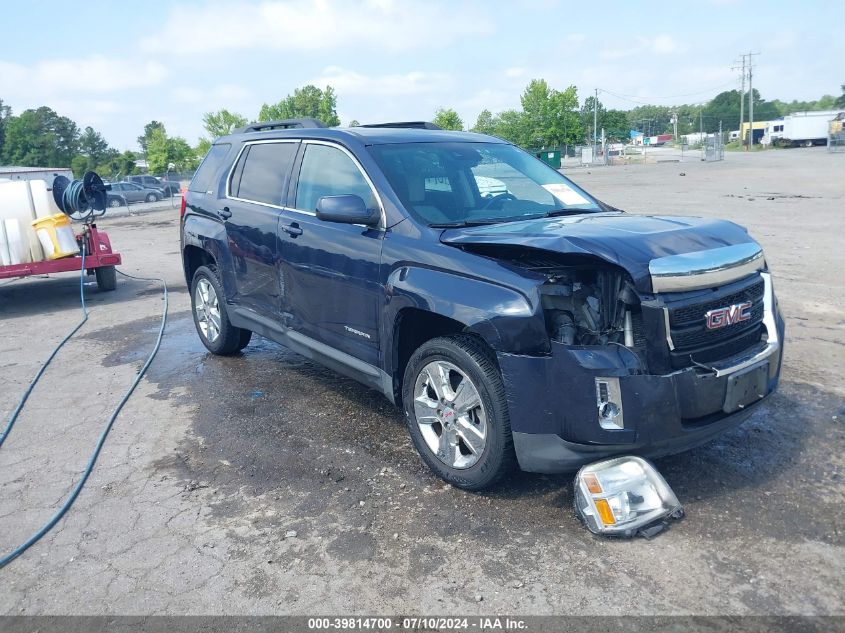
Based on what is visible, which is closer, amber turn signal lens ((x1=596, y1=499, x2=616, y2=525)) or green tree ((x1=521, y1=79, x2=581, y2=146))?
amber turn signal lens ((x1=596, y1=499, x2=616, y2=525))

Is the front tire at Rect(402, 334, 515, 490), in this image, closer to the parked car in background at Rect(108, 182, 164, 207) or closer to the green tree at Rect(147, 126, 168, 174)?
the parked car in background at Rect(108, 182, 164, 207)

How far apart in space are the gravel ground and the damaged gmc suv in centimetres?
41

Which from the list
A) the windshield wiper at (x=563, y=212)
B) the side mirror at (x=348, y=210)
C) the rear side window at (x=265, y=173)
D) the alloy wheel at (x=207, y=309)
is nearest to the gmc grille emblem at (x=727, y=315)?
the windshield wiper at (x=563, y=212)

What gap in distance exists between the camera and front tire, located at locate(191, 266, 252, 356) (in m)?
6.36

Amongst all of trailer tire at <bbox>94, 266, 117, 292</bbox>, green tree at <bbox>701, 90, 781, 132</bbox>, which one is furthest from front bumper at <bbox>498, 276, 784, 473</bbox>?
green tree at <bbox>701, 90, 781, 132</bbox>

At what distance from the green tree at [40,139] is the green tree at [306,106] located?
28.8 meters

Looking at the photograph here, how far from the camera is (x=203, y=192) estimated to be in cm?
638

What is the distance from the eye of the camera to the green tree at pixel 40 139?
89375mm

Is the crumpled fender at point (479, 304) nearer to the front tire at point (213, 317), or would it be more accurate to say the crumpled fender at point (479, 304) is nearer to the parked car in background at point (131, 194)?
the front tire at point (213, 317)

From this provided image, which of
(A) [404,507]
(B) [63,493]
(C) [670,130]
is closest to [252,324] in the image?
(B) [63,493]

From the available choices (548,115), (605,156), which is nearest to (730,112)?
(548,115)

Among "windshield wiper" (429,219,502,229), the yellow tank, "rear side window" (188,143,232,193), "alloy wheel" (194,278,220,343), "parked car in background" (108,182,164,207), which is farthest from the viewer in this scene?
"parked car in background" (108,182,164,207)

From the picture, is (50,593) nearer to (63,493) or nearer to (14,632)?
(14,632)

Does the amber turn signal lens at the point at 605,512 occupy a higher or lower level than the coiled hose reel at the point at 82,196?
lower
